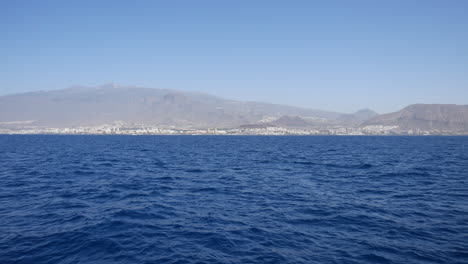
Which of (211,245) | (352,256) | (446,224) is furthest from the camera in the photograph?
(446,224)

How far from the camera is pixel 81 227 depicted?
67.9 ft

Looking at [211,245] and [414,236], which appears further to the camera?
[414,236]

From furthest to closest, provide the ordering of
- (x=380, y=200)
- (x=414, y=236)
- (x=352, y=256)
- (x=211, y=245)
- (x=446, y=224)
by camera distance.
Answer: (x=380, y=200)
(x=446, y=224)
(x=414, y=236)
(x=211, y=245)
(x=352, y=256)

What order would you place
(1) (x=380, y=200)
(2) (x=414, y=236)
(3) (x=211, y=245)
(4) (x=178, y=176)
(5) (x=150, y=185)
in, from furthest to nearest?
1. (4) (x=178, y=176)
2. (5) (x=150, y=185)
3. (1) (x=380, y=200)
4. (2) (x=414, y=236)
5. (3) (x=211, y=245)

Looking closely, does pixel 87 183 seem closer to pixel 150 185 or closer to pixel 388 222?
pixel 150 185

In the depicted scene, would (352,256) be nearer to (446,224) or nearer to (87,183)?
(446,224)

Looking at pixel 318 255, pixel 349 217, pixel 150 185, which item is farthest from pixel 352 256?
pixel 150 185

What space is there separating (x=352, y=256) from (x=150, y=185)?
24.4 meters

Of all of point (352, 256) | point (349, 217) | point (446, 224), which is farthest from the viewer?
point (349, 217)

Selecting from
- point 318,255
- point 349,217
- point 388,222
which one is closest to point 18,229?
point 318,255

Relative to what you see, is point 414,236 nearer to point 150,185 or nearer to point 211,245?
point 211,245

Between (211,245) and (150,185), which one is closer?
(211,245)

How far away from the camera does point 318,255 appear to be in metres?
16.7

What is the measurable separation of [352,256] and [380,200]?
45.7 feet
